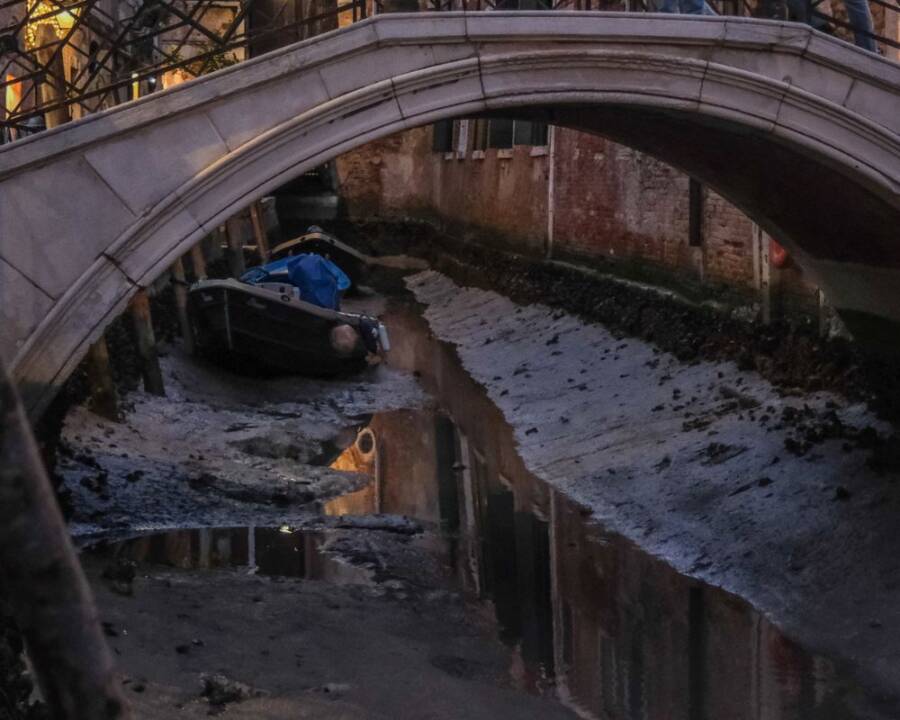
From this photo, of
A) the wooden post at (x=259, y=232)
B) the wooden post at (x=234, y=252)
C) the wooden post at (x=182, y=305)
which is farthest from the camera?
the wooden post at (x=259, y=232)

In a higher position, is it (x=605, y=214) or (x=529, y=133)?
(x=529, y=133)

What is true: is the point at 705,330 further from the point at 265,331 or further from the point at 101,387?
the point at 265,331

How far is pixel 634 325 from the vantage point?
635 inches

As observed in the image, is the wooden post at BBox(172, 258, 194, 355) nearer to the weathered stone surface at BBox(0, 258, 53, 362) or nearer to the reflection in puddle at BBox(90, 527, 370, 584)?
the reflection in puddle at BBox(90, 527, 370, 584)

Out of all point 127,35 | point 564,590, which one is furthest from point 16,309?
point 127,35

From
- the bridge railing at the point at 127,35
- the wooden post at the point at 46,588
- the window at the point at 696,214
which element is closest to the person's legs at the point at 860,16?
the bridge railing at the point at 127,35

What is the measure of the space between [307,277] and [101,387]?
6.67 meters

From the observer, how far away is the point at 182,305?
18.5m

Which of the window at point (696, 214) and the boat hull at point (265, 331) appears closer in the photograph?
the window at point (696, 214)

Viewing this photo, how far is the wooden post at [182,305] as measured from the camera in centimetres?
1820

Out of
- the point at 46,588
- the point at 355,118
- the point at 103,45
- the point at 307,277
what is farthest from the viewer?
the point at 307,277

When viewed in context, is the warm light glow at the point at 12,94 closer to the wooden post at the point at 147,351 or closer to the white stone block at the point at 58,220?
the wooden post at the point at 147,351

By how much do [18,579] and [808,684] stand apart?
5451mm

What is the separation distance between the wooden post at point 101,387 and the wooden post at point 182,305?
511 centimetres
